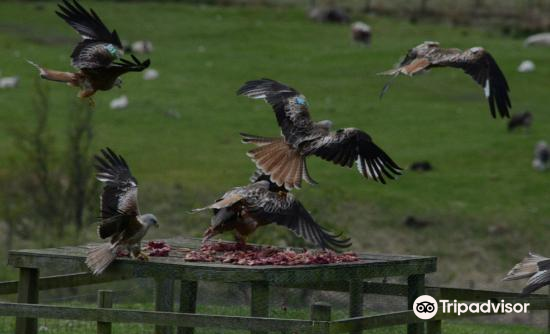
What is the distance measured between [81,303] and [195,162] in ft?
61.3

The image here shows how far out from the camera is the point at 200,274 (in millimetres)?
12914

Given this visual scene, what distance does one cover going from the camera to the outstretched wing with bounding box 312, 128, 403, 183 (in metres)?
14.7

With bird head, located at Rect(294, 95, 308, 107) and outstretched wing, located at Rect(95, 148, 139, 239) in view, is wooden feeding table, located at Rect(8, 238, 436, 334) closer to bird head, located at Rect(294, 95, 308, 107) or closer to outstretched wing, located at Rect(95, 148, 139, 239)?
outstretched wing, located at Rect(95, 148, 139, 239)

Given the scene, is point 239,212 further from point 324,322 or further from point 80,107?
point 80,107

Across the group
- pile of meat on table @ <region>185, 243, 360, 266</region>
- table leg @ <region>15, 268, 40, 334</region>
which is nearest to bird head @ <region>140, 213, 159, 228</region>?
pile of meat on table @ <region>185, 243, 360, 266</region>

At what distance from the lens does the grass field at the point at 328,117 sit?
32875 millimetres

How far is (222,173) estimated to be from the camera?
3678 cm

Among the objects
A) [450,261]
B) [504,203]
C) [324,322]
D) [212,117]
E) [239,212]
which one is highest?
[212,117]

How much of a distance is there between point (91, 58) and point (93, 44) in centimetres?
16

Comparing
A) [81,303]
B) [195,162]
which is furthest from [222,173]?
[81,303]

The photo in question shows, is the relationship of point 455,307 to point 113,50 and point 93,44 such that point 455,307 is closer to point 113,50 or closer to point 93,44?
point 113,50

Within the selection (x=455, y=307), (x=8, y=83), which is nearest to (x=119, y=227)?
(x=455, y=307)

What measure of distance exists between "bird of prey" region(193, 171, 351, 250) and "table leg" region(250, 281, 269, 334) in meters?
0.68

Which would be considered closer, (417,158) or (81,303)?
(81,303)
